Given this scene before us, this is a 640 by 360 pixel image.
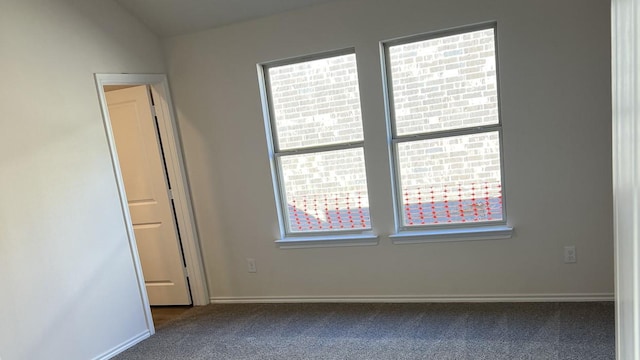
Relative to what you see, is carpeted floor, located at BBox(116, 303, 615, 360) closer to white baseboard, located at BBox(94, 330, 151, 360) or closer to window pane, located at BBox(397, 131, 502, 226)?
white baseboard, located at BBox(94, 330, 151, 360)

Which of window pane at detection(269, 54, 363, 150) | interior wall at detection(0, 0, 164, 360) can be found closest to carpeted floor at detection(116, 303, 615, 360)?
interior wall at detection(0, 0, 164, 360)

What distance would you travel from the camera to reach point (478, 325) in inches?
110

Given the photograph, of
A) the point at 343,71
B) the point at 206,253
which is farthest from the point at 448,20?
the point at 206,253

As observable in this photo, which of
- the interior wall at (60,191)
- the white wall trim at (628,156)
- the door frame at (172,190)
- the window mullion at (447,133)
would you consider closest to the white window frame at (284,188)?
the window mullion at (447,133)

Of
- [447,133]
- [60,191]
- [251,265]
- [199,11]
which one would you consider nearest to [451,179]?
[447,133]

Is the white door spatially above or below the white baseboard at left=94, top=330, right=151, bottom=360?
above

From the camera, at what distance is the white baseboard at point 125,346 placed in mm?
2936

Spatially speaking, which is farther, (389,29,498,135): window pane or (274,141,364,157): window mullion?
(274,141,364,157): window mullion

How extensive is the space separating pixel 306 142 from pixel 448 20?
4.56 ft

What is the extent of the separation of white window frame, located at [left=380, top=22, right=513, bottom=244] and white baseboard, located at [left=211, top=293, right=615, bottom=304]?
47cm

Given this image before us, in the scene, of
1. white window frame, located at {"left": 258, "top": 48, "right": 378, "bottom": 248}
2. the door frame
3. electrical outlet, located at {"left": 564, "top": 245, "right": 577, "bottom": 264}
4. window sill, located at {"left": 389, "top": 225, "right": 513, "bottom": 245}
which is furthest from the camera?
white window frame, located at {"left": 258, "top": 48, "right": 378, "bottom": 248}

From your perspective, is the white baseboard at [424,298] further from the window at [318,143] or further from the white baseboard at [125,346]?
the white baseboard at [125,346]

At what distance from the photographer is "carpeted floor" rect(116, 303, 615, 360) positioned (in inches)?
98.6

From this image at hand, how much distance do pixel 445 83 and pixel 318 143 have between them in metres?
1.08
